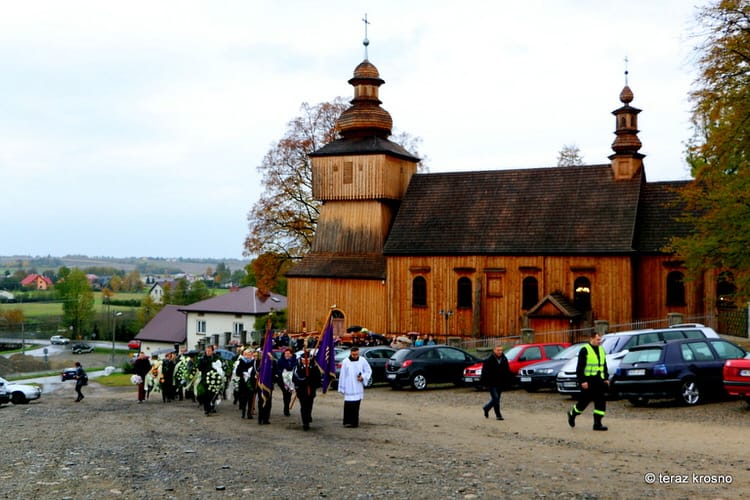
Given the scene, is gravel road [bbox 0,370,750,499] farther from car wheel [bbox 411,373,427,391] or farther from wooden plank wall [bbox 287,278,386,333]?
wooden plank wall [bbox 287,278,386,333]

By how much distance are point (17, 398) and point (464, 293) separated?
20.3m

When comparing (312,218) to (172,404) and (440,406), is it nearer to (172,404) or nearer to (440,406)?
(172,404)

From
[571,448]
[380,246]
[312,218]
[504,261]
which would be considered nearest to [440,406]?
[571,448]

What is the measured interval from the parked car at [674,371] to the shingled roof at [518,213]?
59.3 feet

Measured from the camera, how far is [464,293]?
39344 mm

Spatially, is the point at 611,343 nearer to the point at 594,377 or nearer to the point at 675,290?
the point at 594,377

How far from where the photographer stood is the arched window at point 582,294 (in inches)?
1427

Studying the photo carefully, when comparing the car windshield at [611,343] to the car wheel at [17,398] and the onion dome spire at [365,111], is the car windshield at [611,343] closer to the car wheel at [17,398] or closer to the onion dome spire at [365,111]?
the car wheel at [17,398]

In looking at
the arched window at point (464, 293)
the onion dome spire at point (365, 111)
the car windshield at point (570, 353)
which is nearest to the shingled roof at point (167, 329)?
the onion dome spire at point (365, 111)

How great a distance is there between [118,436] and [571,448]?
8.43 metres

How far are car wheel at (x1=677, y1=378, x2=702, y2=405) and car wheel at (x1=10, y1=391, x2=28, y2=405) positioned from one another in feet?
77.8

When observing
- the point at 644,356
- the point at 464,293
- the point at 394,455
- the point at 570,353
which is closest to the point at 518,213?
the point at 464,293

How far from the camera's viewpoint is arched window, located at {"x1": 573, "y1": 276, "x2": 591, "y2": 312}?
1427 inches

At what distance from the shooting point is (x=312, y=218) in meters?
49.9
